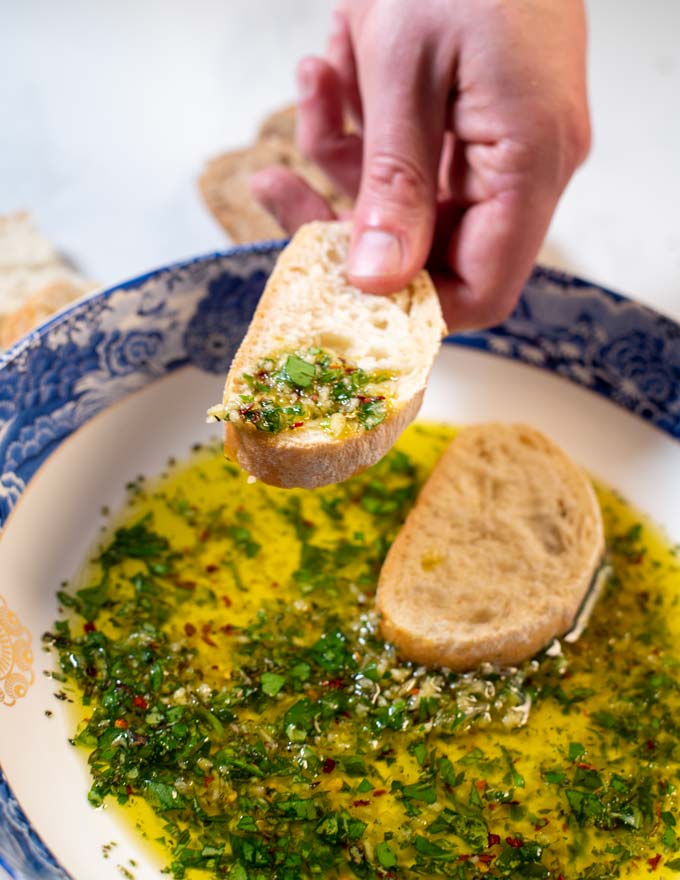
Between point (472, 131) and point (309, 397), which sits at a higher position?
point (472, 131)

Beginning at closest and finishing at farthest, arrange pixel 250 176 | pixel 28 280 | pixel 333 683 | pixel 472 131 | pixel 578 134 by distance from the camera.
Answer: pixel 333 683 < pixel 578 134 < pixel 472 131 < pixel 28 280 < pixel 250 176

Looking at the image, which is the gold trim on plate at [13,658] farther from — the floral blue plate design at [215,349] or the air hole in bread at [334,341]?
the air hole in bread at [334,341]

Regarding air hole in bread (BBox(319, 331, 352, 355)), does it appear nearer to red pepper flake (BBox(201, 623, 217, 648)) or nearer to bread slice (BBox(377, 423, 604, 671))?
bread slice (BBox(377, 423, 604, 671))

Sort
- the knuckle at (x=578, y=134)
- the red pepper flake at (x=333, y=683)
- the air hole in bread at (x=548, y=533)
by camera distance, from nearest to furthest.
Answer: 1. the red pepper flake at (x=333, y=683)
2. the knuckle at (x=578, y=134)
3. the air hole in bread at (x=548, y=533)

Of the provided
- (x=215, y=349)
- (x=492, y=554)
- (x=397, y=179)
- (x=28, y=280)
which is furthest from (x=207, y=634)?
(x=28, y=280)

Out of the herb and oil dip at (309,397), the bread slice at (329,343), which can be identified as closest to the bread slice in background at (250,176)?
the bread slice at (329,343)

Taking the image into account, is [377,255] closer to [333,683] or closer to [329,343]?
[329,343]
